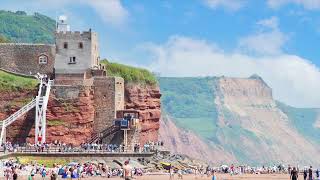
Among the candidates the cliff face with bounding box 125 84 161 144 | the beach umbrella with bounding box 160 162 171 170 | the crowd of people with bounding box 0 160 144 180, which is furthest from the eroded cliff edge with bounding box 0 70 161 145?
the beach umbrella with bounding box 160 162 171 170

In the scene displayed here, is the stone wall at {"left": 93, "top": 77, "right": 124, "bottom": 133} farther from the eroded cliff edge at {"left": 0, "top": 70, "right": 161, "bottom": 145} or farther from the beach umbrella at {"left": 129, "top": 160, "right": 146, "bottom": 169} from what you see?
the beach umbrella at {"left": 129, "top": 160, "right": 146, "bottom": 169}

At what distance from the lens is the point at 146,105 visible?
97.1m

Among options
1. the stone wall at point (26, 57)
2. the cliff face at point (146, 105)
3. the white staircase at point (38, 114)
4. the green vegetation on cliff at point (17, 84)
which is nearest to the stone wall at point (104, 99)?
the white staircase at point (38, 114)

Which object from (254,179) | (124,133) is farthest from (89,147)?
(254,179)

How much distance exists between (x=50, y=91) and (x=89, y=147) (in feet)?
28.0

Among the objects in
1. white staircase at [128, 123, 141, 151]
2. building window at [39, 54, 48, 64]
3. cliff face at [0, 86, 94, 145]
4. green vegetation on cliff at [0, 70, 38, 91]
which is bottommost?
white staircase at [128, 123, 141, 151]

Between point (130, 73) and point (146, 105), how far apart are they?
4.55m

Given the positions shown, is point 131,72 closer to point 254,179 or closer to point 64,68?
point 64,68

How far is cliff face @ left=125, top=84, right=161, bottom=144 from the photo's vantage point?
310ft

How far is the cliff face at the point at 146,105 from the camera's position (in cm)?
9444

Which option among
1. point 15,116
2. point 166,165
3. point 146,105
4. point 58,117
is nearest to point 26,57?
point 15,116

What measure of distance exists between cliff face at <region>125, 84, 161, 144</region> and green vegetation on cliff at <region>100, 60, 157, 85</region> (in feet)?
2.32

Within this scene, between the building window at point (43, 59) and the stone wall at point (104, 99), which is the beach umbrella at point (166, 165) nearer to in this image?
the stone wall at point (104, 99)

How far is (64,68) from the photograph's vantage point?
3538 inches
